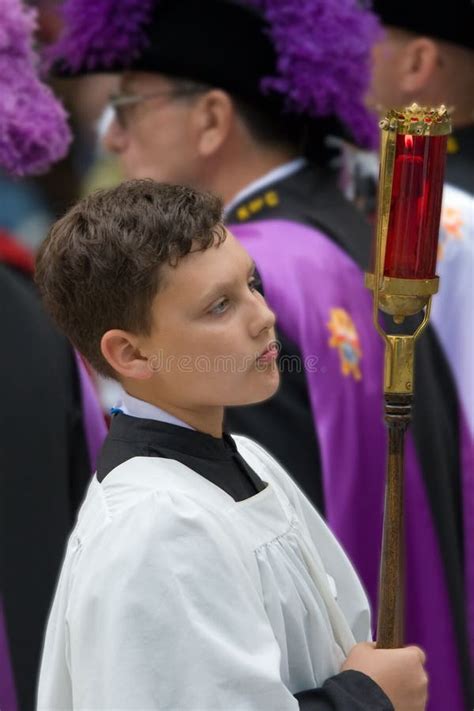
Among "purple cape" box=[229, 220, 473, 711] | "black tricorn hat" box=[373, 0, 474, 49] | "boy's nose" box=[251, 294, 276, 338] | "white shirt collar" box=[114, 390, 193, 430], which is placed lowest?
"purple cape" box=[229, 220, 473, 711]

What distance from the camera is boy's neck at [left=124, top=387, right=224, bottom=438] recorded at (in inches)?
64.7

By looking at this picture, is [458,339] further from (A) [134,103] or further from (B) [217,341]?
(B) [217,341]

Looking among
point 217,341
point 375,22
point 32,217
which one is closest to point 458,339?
point 375,22

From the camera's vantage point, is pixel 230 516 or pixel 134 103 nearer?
pixel 230 516

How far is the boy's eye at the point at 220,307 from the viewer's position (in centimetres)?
160

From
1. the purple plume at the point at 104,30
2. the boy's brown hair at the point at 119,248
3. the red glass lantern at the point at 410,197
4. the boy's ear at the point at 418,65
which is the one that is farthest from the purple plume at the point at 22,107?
the boy's ear at the point at 418,65

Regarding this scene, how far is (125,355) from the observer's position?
1.63 metres

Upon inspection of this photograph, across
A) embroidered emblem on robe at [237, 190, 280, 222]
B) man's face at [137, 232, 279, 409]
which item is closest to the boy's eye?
man's face at [137, 232, 279, 409]

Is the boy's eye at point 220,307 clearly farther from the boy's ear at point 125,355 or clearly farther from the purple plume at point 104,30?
the purple plume at point 104,30

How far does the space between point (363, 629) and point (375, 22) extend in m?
1.69

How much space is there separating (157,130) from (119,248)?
1497 mm

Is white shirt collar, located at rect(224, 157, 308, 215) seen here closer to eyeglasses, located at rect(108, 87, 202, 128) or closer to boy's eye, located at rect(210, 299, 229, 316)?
eyeglasses, located at rect(108, 87, 202, 128)

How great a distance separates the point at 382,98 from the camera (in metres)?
3.46

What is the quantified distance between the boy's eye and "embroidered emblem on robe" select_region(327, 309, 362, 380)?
117cm
